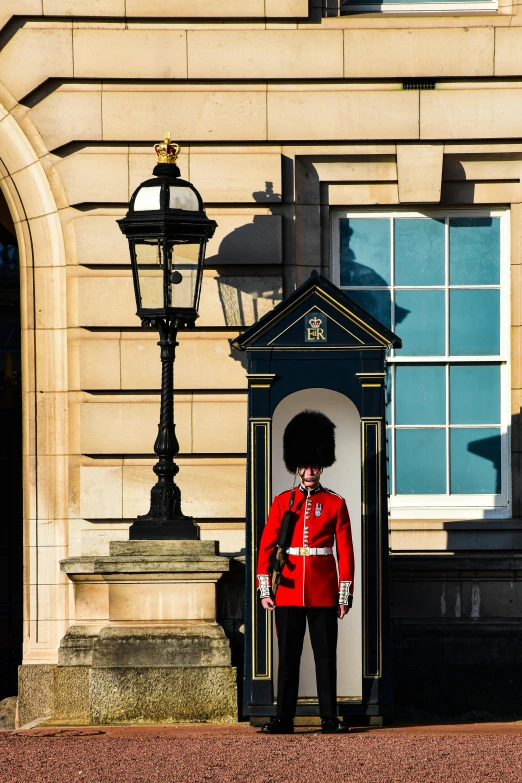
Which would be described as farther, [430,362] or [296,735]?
[430,362]

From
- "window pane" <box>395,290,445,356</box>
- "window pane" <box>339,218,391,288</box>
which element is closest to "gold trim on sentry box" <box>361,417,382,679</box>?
"window pane" <box>395,290,445,356</box>

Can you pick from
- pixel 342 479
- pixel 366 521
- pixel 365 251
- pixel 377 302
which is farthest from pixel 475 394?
pixel 366 521

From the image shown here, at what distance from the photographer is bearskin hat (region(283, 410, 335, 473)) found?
8.26 metres

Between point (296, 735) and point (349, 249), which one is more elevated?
point (349, 249)

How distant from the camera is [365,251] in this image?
10141mm

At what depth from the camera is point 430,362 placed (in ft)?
33.2

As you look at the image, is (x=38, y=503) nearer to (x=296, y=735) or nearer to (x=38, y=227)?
(x=38, y=227)

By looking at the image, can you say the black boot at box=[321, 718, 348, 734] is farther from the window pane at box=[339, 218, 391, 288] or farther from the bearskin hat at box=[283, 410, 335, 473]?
the window pane at box=[339, 218, 391, 288]

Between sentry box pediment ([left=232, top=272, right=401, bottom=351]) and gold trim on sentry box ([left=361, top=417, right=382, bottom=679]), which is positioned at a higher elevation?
sentry box pediment ([left=232, top=272, right=401, bottom=351])

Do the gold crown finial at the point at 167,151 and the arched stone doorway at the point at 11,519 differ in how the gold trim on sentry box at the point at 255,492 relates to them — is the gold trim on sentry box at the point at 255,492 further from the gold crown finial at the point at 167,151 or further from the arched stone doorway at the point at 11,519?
the arched stone doorway at the point at 11,519

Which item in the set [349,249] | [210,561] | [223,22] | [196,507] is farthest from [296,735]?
[223,22]

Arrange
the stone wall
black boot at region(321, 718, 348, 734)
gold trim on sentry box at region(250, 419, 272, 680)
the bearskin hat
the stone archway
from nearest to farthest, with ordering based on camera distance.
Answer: black boot at region(321, 718, 348, 734)
the bearskin hat
gold trim on sentry box at region(250, 419, 272, 680)
the stone wall
the stone archway

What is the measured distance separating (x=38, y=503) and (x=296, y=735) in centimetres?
276

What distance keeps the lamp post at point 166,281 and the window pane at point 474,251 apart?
6.38 feet
